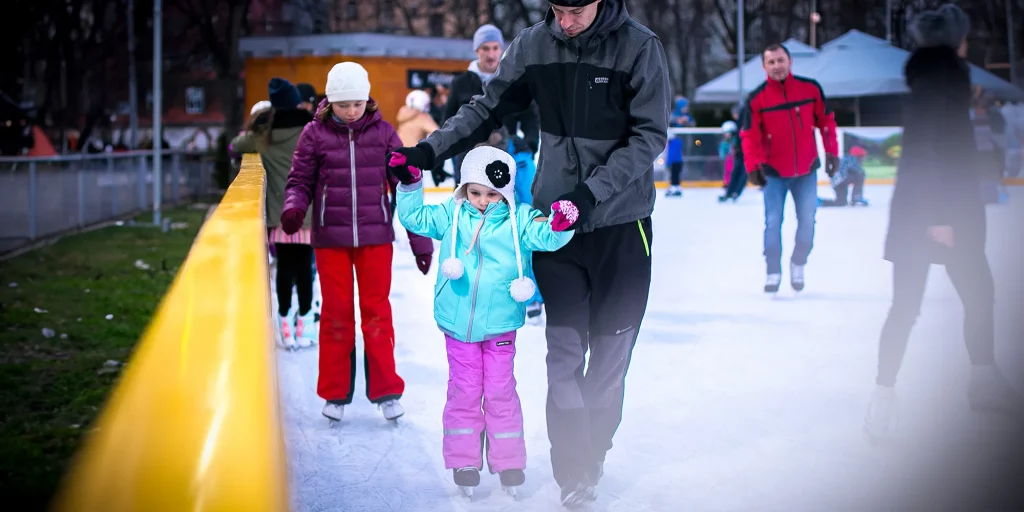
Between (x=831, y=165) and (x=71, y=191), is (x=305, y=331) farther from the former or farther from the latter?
(x=71, y=191)

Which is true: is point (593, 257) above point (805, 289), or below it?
above

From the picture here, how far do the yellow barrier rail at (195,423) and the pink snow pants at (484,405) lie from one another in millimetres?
2062

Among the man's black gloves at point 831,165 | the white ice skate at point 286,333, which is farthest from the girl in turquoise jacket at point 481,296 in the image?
the man's black gloves at point 831,165

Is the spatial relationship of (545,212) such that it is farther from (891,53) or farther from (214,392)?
(891,53)

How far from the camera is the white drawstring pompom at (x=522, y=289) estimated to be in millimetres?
3818

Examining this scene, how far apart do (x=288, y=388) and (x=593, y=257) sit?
239 cm

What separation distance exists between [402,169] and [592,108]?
59cm

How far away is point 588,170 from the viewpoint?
378 centimetres

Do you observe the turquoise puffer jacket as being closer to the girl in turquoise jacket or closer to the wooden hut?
the girl in turquoise jacket

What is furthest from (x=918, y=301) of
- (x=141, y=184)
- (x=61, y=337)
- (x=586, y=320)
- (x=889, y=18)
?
(x=889, y=18)

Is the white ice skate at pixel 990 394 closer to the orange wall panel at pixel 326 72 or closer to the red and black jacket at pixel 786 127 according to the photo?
the red and black jacket at pixel 786 127

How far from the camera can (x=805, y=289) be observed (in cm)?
900

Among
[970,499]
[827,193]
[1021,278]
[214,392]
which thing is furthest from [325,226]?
[827,193]

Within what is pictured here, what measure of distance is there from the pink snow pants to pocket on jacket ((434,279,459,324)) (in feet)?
0.27
